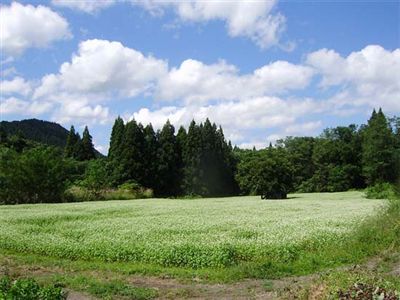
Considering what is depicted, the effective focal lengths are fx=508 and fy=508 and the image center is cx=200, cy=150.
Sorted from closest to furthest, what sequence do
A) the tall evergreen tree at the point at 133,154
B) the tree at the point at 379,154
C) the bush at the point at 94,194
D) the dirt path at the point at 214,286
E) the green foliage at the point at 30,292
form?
the green foliage at the point at 30,292
the dirt path at the point at 214,286
the bush at the point at 94,194
the tall evergreen tree at the point at 133,154
the tree at the point at 379,154

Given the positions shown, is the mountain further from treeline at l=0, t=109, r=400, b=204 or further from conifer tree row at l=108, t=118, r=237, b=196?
conifer tree row at l=108, t=118, r=237, b=196

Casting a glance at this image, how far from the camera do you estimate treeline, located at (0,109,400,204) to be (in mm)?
61625

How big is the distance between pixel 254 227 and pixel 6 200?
1387 inches

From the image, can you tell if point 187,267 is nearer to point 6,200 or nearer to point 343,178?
point 6,200

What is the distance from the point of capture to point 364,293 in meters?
7.51

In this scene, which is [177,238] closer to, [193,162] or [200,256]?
[200,256]

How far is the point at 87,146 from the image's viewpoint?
107 meters

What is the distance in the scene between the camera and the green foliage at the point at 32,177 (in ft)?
165

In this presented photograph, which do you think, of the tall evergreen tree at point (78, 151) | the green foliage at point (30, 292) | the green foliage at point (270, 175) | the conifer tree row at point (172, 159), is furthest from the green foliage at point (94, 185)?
the green foliage at point (30, 292)

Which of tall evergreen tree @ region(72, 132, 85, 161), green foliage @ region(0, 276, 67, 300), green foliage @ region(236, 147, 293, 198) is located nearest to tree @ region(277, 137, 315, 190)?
green foliage @ region(236, 147, 293, 198)

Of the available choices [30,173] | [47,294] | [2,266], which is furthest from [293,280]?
[30,173]

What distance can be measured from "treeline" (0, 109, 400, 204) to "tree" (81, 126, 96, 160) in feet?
0.67

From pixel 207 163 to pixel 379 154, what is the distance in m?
30.1

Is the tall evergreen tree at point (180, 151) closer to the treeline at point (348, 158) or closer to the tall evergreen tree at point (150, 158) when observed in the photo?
the tall evergreen tree at point (150, 158)
